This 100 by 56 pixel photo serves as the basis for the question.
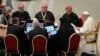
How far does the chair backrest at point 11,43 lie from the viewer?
741cm

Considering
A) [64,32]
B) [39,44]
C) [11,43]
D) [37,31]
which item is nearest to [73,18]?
[64,32]

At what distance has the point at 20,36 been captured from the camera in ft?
24.9

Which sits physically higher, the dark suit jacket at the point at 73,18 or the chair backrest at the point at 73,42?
the dark suit jacket at the point at 73,18

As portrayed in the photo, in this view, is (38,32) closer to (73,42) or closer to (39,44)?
(39,44)

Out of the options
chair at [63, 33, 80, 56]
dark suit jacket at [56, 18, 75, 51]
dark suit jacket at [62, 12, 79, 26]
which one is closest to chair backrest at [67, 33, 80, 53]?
chair at [63, 33, 80, 56]

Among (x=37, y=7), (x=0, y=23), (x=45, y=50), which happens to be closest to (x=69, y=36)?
(x=45, y=50)

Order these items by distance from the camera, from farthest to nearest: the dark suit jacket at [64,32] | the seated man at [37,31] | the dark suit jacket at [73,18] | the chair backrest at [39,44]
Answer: the dark suit jacket at [73,18]
the dark suit jacket at [64,32]
the seated man at [37,31]
the chair backrest at [39,44]

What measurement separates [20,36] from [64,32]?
43.2 inches

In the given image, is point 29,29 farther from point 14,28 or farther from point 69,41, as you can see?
point 69,41

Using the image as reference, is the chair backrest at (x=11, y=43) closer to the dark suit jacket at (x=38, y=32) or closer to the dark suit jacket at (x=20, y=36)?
the dark suit jacket at (x=20, y=36)

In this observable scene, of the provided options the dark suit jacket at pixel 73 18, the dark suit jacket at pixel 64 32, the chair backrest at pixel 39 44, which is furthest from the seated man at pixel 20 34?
the dark suit jacket at pixel 73 18

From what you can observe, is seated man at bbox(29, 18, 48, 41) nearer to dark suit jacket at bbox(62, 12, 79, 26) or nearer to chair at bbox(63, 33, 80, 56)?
chair at bbox(63, 33, 80, 56)

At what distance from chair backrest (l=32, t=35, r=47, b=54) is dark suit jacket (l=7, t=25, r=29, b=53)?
38 centimetres

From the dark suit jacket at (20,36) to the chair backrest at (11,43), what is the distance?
6.0 inches
